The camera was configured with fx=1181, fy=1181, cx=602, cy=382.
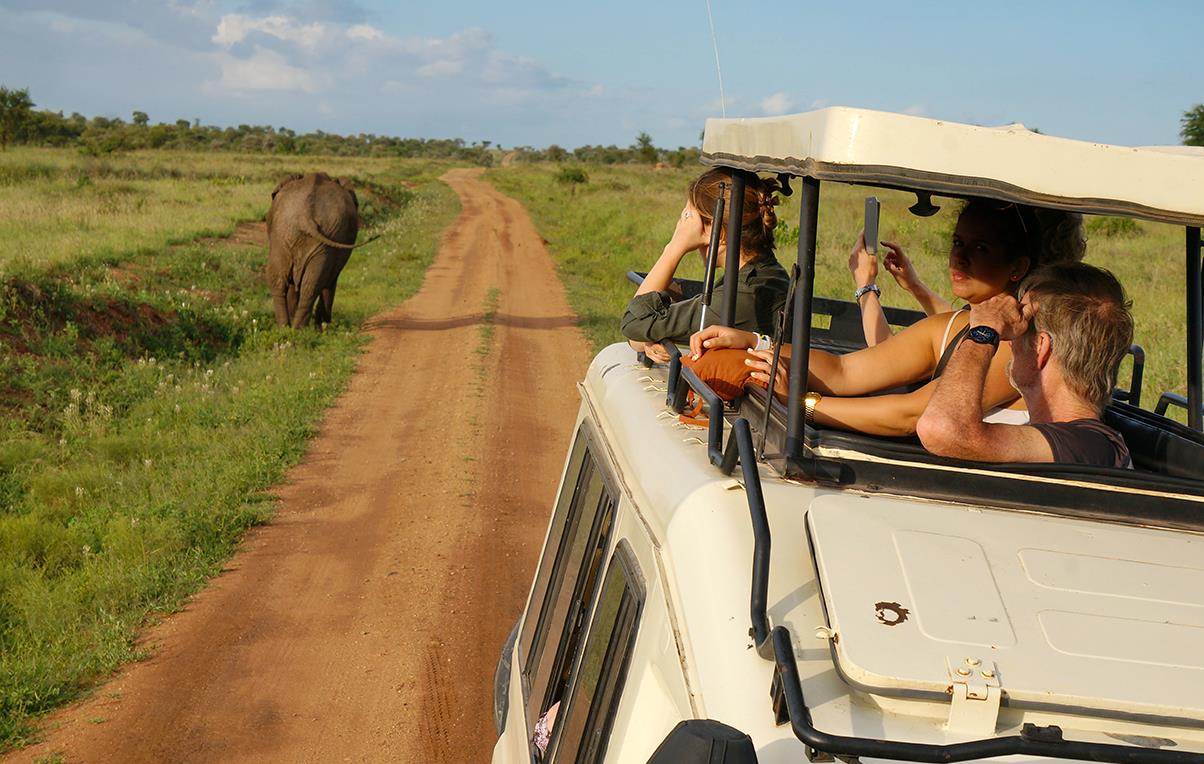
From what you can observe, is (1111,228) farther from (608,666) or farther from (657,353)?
(608,666)

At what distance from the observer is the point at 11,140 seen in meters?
52.5

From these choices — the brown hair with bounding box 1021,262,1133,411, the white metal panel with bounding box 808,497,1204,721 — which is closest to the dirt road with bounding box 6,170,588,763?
the brown hair with bounding box 1021,262,1133,411

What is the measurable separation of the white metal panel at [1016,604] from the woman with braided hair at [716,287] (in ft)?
5.27

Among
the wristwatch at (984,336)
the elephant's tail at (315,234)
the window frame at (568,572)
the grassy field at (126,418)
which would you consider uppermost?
the wristwatch at (984,336)

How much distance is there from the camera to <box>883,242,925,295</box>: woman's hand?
393cm

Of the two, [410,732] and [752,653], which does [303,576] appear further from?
[752,653]

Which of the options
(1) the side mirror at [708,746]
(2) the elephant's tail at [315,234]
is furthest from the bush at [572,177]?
(1) the side mirror at [708,746]

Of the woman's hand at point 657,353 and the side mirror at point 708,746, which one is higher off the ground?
the side mirror at point 708,746

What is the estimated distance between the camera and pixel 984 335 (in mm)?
2434

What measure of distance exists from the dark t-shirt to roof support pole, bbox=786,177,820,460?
0.70 m

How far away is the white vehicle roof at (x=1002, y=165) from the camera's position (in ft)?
6.37

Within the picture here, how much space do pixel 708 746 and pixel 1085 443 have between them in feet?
5.61

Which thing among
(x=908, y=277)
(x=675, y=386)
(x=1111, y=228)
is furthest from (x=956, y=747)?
(x=1111, y=228)

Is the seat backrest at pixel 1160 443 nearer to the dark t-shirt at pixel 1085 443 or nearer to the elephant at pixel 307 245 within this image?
the dark t-shirt at pixel 1085 443
